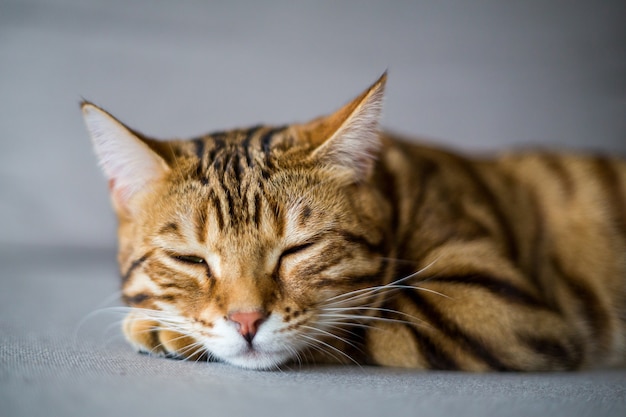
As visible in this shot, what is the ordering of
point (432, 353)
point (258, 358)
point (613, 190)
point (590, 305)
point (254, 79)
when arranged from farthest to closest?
1. point (254, 79)
2. point (613, 190)
3. point (590, 305)
4. point (432, 353)
5. point (258, 358)

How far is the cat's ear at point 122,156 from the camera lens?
3.89 feet

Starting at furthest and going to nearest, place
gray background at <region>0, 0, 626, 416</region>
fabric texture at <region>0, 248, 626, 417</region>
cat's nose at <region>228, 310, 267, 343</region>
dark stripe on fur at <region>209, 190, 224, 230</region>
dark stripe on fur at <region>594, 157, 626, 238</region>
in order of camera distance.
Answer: gray background at <region>0, 0, 626, 416</region> → dark stripe on fur at <region>594, 157, 626, 238</region> → dark stripe on fur at <region>209, 190, 224, 230</region> → cat's nose at <region>228, 310, 267, 343</region> → fabric texture at <region>0, 248, 626, 417</region>

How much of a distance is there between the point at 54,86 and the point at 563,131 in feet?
6.34

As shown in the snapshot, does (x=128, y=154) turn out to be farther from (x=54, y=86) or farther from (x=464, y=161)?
(x=54, y=86)

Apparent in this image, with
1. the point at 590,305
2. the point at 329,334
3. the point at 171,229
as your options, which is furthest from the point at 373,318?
the point at 590,305

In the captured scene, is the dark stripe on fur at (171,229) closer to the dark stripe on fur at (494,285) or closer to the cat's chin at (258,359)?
the cat's chin at (258,359)

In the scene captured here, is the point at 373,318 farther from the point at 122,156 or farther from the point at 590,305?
the point at 590,305

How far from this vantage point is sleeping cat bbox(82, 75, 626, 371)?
108 centimetres

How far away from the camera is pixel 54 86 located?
6.85 ft

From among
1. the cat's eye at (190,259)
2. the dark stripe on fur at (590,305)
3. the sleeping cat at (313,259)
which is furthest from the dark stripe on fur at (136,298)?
the dark stripe on fur at (590,305)

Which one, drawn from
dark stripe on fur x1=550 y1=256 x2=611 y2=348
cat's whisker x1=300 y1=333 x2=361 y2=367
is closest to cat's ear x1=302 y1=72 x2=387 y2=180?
cat's whisker x1=300 y1=333 x2=361 y2=367

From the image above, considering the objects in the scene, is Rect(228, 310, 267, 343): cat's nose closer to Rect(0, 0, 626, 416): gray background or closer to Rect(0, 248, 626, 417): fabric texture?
Rect(0, 248, 626, 417): fabric texture

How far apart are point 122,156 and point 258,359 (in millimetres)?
505

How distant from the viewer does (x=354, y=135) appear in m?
1.22
